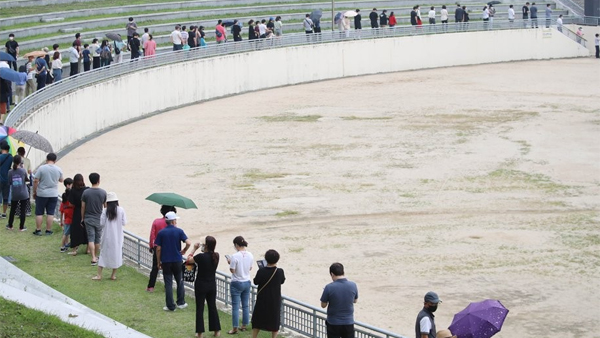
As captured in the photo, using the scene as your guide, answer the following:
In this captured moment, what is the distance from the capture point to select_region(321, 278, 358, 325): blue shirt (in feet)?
40.0

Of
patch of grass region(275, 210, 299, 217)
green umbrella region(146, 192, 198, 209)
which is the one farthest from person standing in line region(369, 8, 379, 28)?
green umbrella region(146, 192, 198, 209)

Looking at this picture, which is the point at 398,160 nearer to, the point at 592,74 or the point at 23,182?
the point at 23,182

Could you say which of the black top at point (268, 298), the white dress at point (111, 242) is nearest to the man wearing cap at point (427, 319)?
the black top at point (268, 298)

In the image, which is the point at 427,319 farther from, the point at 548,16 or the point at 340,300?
the point at 548,16

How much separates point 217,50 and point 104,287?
28931 millimetres

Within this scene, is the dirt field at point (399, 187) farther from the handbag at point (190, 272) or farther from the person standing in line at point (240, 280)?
the handbag at point (190, 272)

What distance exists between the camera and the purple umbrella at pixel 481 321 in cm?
1121

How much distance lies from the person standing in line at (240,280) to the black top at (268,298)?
577mm

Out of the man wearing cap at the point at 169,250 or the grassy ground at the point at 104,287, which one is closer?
the grassy ground at the point at 104,287

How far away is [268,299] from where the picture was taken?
42.4 feet

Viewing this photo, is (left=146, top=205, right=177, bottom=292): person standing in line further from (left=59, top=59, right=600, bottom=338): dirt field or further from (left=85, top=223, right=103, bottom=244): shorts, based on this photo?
(left=59, top=59, right=600, bottom=338): dirt field

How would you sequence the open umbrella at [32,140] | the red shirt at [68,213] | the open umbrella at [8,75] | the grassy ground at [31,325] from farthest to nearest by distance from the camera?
the open umbrella at [8,75] < the open umbrella at [32,140] < the red shirt at [68,213] < the grassy ground at [31,325]

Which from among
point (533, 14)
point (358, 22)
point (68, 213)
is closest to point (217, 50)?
point (358, 22)

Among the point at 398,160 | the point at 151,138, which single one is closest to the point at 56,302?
the point at 398,160
